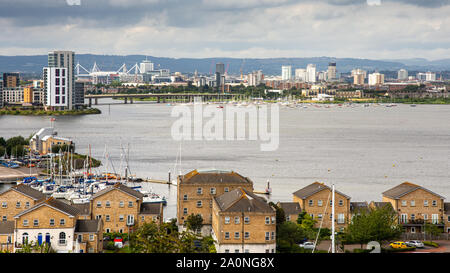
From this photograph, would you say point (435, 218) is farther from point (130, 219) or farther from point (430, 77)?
point (430, 77)

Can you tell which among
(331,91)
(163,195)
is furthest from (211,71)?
(163,195)

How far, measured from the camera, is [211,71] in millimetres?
78562

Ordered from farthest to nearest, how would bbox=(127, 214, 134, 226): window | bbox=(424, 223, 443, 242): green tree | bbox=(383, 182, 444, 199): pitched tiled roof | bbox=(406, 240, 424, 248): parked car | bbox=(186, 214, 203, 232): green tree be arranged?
1. bbox=(383, 182, 444, 199): pitched tiled roof
2. bbox=(127, 214, 134, 226): window
3. bbox=(424, 223, 443, 242): green tree
4. bbox=(186, 214, 203, 232): green tree
5. bbox=(406, 240, 424, 248): parked car

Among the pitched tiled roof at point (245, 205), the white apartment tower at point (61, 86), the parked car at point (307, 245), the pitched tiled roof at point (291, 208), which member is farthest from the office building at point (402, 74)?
the pitched tiled roof at point (245, 205)

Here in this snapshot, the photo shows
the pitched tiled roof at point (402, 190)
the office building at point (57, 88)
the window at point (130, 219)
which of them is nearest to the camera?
the window at point (130, 219)

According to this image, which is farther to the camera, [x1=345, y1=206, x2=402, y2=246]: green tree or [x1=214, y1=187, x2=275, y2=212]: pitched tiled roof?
[x1=345, y1=206, x2=402, y2=246]: green tree

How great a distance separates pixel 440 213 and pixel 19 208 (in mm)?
3534

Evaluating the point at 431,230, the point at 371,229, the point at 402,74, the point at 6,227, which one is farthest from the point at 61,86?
the point at 402,74

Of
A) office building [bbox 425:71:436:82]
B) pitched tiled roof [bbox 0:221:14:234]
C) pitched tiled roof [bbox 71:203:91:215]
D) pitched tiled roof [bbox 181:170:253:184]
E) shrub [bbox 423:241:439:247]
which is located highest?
office building [bbox 425:71:436:82]

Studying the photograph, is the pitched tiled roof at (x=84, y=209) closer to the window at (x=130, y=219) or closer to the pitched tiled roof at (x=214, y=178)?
the window at (x=130, y=219)

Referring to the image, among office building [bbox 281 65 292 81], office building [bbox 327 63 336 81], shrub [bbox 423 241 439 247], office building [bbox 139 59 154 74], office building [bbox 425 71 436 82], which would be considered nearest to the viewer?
shrub [bbox 423 241 439 247]

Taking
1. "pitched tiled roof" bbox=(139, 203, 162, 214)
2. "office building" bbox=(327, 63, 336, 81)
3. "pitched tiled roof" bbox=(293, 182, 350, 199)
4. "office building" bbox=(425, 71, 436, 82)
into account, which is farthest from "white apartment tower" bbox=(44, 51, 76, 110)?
"office building" bbox=(327, 63, 336, 81)

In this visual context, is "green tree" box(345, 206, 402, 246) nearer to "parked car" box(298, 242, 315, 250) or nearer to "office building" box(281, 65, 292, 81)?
"parked car" box(298, 242, 315, 250)
